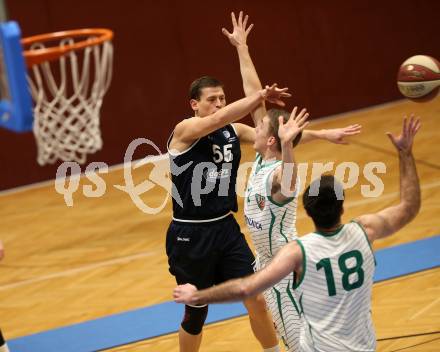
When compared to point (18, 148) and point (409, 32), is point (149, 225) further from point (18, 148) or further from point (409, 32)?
point (409, 32)

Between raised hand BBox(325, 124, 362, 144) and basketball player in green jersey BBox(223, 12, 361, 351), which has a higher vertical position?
raised hand BBox(325, 124, 362, 144)

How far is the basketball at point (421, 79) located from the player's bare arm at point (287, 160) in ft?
5.33

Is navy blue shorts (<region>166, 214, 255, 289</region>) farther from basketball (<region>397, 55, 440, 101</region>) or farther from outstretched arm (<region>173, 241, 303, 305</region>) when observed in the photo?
basketball (<region>397, 55, 440, 101</region>)

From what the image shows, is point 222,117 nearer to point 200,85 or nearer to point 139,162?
point 200,85

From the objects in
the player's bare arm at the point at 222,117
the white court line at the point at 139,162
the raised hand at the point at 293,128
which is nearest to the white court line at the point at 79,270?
the player's bare arm at the point at 222,117

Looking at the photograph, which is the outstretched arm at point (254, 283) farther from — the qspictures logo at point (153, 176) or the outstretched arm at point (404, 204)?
the qspictures logo at point (153, 176)

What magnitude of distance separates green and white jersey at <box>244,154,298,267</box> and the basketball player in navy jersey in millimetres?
264

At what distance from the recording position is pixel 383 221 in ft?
15.2

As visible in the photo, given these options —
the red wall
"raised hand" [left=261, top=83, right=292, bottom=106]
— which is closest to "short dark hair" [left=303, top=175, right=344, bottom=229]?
"raised hand" [left=261, top=83, right=292, bottom=106]

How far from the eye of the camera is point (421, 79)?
6652mm

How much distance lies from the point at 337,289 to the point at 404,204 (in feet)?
1.93

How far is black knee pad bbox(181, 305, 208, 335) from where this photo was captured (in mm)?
6090

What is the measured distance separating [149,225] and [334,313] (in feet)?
21.4

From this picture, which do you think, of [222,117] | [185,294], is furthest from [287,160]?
[185,294]
